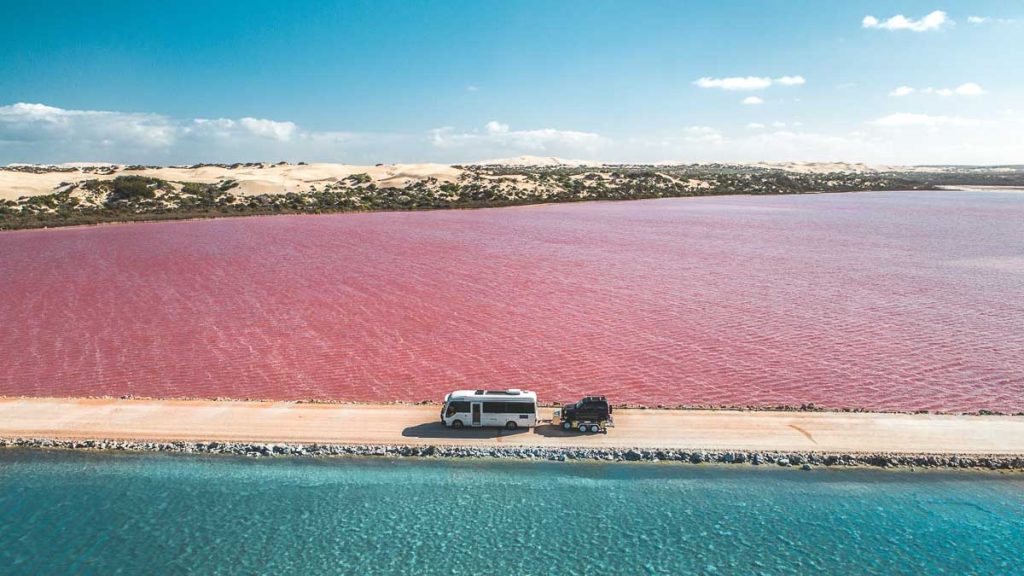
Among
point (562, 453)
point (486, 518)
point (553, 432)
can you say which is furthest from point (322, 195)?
point (486, 518)

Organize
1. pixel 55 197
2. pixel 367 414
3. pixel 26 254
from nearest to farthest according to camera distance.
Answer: pixel 367 414
pixel 26 254
pixel 55 197

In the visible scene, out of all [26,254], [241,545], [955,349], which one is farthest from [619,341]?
[26,254]

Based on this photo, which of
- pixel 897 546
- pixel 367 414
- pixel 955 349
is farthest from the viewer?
pixel 955 349

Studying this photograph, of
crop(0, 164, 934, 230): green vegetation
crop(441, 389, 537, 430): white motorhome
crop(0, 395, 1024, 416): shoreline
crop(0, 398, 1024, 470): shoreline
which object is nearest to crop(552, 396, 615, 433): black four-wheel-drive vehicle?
crop(0, 398, 1024, 470): shoreline

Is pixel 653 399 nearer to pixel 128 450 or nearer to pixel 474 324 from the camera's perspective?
pixel 474 324

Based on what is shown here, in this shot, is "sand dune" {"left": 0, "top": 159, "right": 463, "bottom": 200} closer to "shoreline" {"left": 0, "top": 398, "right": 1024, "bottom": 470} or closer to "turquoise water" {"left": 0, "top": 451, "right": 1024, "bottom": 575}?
"shoreline" {"left": 0, "top": 398, "right": 1024, "bottom": 470}

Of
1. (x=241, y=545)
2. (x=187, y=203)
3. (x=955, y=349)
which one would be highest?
(x=187, y=203)
